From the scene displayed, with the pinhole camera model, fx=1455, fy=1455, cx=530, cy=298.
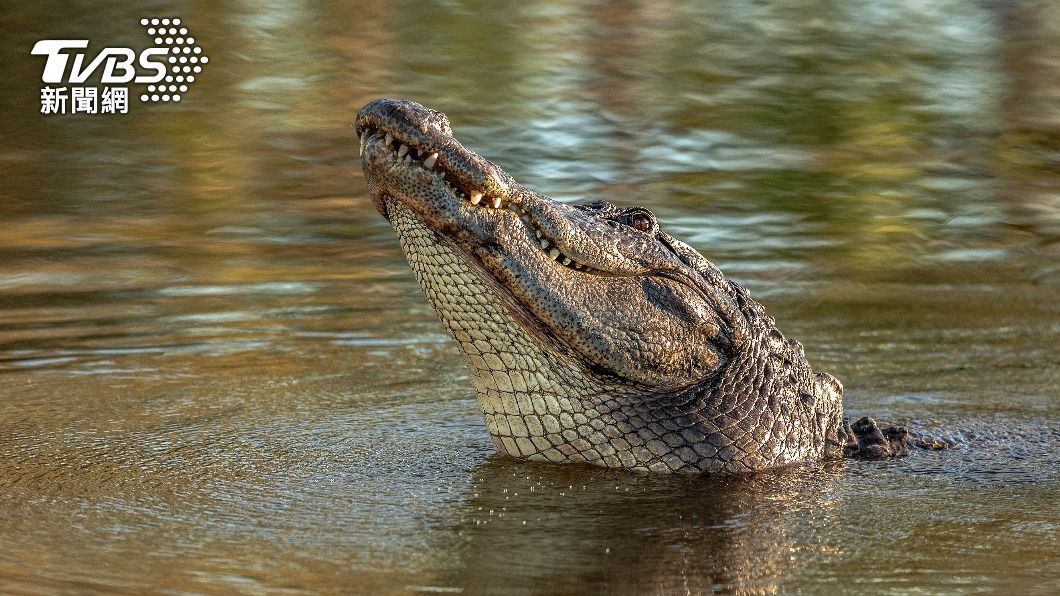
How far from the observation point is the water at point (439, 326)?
4.21 meters

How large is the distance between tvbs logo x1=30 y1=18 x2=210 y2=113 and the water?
0.77ft

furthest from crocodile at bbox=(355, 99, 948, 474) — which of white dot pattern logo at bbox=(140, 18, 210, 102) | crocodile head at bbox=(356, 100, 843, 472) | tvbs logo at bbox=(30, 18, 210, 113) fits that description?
white dot pattern logo at bbox=(140, 18, 210, 102)

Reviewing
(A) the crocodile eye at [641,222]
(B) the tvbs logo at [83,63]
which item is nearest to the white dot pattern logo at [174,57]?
(B) the tvbs logo at [83,63]

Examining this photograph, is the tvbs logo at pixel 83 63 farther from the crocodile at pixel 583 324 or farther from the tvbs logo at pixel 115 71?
the crocodile at pixel 583 324

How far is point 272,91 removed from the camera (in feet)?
42.4

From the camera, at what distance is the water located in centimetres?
421

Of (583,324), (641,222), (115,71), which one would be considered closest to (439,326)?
(641,222)

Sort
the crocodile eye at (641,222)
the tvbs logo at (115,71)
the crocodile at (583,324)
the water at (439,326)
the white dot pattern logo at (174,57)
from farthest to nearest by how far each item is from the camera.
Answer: the white dot pattern logo at (174,57), the tvbs logo at (115,71), the crocodile eye at (641,222), the crocodile at (583,324), the water at (439,326)

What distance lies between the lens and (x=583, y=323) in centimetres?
462

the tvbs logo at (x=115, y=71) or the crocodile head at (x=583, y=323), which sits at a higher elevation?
the crocodile head at (x=583, y=323)

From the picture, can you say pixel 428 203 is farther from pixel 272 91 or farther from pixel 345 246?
pixel 272 91

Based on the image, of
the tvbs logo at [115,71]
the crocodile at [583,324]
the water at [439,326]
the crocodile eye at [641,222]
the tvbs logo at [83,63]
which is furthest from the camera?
the tvbs logo at [83,63]

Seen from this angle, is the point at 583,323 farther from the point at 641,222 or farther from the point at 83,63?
the point at 83,63

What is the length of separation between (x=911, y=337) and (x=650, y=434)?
316 cm
